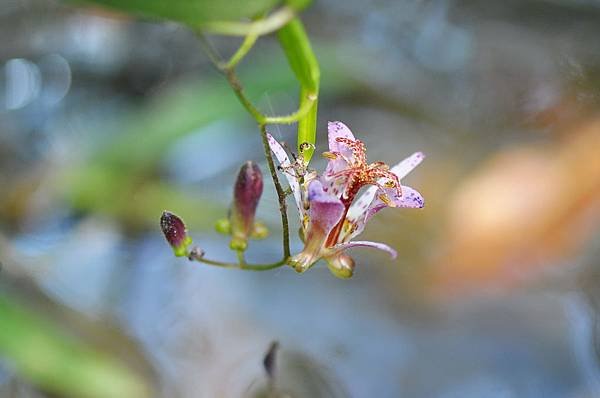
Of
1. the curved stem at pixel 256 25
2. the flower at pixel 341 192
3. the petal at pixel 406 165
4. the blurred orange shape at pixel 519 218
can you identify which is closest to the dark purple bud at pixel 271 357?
the flower at pixel 341 192

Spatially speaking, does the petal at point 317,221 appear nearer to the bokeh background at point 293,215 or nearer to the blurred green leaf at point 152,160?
the bokeh background at point 293,215

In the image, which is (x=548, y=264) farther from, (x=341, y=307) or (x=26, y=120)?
(x=26, y=120)

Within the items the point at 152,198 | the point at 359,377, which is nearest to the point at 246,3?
the point at 359,377

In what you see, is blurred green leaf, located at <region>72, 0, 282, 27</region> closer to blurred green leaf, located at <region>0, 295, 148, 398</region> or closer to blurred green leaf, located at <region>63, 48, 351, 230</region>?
blurred green leaf, located at <region>0, 295, 148, 398</region>

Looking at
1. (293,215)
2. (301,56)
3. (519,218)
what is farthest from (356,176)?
(519,218)

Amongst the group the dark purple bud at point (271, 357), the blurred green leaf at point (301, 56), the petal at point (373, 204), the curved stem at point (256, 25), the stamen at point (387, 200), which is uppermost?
the curved stem at point (256, 25)
